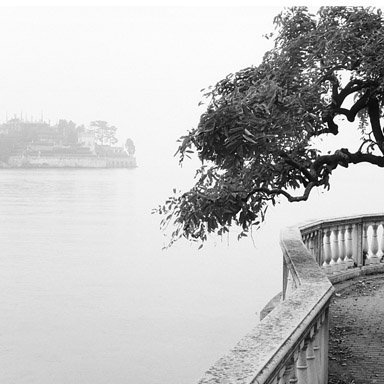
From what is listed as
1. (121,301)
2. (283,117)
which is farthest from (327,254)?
(121,301)

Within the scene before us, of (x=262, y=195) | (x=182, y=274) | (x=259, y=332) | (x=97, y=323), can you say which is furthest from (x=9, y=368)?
(x=259, y=332)

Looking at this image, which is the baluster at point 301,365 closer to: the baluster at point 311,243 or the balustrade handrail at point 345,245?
the baluster at point 311,243

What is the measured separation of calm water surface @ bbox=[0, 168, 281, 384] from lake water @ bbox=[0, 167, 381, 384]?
0.06 m

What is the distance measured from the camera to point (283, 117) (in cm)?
554

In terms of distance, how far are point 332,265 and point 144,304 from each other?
2511 centimetres

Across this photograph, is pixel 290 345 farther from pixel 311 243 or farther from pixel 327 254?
pixel 327 254

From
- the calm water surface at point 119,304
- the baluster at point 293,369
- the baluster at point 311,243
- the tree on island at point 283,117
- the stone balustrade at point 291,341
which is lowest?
the calm water surface at point 119,304

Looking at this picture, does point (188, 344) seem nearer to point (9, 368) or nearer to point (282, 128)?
point (9, 368)

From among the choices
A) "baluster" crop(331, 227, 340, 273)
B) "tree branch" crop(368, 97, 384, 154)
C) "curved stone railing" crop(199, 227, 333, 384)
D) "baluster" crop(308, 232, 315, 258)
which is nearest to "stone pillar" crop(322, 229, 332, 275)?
"baluster" crop(331, 227, 340, 273)

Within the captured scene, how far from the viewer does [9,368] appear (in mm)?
25312

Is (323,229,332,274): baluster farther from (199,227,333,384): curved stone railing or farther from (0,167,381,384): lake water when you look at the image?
(199,227,333,384): curved stone railing

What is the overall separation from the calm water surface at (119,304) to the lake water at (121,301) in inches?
2.3

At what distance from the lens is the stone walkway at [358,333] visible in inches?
217

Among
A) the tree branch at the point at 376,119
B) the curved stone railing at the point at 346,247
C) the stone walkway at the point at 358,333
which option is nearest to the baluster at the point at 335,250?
the curved stone railing at the point at 346,247
